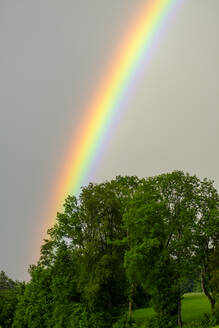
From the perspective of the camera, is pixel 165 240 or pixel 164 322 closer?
pixel 164 322

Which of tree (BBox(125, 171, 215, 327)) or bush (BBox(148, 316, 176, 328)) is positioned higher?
tree (BBox(125, 171, 215, 327))

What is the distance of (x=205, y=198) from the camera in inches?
1864

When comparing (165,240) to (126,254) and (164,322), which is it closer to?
(126,254)

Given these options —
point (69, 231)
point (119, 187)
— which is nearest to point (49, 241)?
point (69, 231)

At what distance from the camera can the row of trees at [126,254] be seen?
146 feet

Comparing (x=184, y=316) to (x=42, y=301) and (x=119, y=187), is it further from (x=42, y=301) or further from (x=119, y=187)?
(x=42, y=301)

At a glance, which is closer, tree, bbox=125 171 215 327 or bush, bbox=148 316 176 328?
tree, bbox=125 171 215 327

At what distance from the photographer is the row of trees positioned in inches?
1752

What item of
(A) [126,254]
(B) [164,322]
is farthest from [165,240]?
(B) [164,322]

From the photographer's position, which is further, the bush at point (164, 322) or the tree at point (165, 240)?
the bush at point (164, 322)

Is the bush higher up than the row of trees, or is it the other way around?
the row of trees

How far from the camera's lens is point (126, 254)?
4506cm

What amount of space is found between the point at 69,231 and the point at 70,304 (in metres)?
10.4

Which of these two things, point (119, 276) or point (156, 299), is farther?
point (119, 276)
